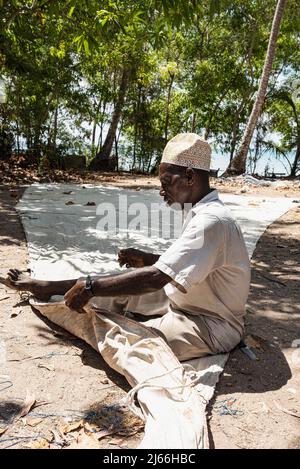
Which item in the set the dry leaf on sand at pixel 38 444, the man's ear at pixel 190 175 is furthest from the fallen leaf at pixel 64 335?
the man's ear at pixel 190 175

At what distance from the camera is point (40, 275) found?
3.79 meters

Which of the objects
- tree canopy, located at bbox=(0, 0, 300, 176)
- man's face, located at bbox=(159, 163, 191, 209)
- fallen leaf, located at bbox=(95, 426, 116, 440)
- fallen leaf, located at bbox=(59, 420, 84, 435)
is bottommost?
fallen leaf, located at bbox=(95, 426, 116, 440)

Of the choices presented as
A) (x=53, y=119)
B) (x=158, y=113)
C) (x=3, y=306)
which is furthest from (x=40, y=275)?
(x=158, y=113)

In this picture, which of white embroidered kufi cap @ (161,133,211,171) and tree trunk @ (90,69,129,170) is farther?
tree trunk @ (90,69,129,170)

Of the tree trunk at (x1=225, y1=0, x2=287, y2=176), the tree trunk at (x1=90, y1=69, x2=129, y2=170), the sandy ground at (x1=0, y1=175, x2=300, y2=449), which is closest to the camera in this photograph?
the sandy ground at (x1=0, y1=175, x2=300, y2=449)

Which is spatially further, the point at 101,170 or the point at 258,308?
the point at 101,170

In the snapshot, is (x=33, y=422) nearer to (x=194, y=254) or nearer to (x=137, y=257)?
(x=194, y=254)

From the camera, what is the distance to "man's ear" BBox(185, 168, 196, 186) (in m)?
2.33

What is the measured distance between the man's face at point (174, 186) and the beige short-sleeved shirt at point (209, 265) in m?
0.10

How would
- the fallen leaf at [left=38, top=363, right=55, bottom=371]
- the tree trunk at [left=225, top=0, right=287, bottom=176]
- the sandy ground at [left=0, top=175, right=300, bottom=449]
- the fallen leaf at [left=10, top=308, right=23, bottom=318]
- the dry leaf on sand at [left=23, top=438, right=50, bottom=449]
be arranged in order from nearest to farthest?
the dry leaf on sand at [left=23, top=438, right=50, bottom=449] → the sandy ground at [left=0, top=175, right=300, bottom=449] → the fallen leaf at [left=38, top=363, right=55, bottom=371] → the fallen leaf at [left=10, top=308, right=23, bottom=318] → the tree trunk at [left=225, top=0, right=287, bottom=176]

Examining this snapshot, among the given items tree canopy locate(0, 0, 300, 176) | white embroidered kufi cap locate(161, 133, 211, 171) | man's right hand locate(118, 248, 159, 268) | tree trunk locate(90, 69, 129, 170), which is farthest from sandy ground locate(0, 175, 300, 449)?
tree trunk locate(90, 69, 129, 170)

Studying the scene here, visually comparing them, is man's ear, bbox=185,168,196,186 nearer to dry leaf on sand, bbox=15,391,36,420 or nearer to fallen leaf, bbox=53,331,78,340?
fallen leaf, bbox=53,331,78,340
